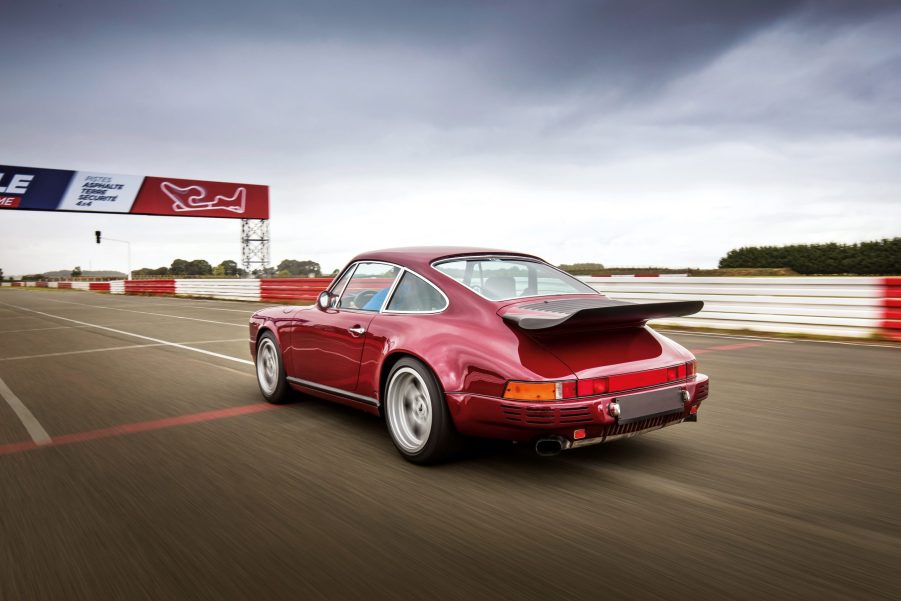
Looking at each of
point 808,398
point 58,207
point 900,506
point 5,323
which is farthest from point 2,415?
point 58,207

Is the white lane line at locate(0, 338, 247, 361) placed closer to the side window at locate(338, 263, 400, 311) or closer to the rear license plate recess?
the side window at locate(338, 263, 400, 311)

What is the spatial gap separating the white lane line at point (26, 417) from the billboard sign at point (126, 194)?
34.8 m

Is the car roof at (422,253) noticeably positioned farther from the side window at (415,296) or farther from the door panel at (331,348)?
the door panel at (331,348)

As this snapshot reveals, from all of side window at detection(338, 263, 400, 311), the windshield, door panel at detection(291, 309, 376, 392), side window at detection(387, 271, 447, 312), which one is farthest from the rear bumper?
side window at detection(338, 263, 400, 311)

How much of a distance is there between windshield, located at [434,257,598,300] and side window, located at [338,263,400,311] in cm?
46

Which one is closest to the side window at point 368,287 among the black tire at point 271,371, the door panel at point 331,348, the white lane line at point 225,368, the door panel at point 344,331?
the door panel at point 344,331

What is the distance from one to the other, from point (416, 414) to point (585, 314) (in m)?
1.24

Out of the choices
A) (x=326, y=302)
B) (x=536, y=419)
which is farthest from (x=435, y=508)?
(x=326, y=302)

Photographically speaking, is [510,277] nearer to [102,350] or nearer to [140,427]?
[140,427]

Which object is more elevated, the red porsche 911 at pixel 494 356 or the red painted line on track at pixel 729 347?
the red porsche 911 at pixel 494 356

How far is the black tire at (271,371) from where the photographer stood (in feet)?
18.2

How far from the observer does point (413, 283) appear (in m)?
4.27

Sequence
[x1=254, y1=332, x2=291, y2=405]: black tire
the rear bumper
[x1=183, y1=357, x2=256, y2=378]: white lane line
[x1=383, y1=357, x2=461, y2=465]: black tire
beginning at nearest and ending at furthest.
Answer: the rear bumper < [x1=383, y1=357, x2=461, y2=465]: black tire < [x1=254, y1=332, x2=291, y2=405]: black tire < [x1=183, y1=357, x2=256, y2=378]: white lane line

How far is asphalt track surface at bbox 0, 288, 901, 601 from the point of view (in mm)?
2453
